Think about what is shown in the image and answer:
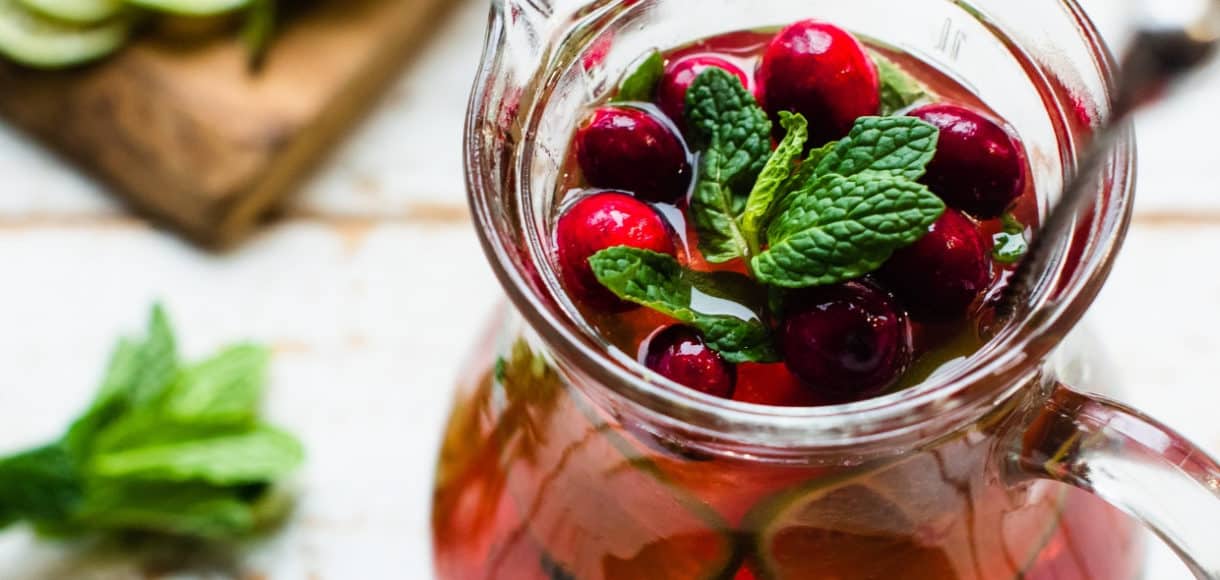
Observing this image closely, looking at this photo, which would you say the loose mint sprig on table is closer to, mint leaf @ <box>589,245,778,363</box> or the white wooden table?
mint leaf @ <box>589,245,778,363</box>

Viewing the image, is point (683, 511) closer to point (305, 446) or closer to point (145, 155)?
point (305, 446)

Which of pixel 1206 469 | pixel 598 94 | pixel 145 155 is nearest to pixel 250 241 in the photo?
pixel 145 155

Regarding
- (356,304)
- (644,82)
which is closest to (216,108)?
(356,304)

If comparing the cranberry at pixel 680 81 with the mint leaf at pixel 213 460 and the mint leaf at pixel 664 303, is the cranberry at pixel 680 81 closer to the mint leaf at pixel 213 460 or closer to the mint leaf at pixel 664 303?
the mint leaf at pixel 664 303

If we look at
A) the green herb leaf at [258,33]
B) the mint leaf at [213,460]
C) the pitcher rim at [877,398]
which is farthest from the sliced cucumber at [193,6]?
the pitcher rim at [877,398]

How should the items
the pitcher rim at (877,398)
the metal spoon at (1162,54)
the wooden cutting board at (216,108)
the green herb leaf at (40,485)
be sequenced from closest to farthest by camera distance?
the metal spoon at (1162,54) → the pitcher rim at (877,398) → the green herb leaf at (40,485) → the wooden cutting board at (216,108)

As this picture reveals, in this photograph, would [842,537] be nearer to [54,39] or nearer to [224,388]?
[224,388]
